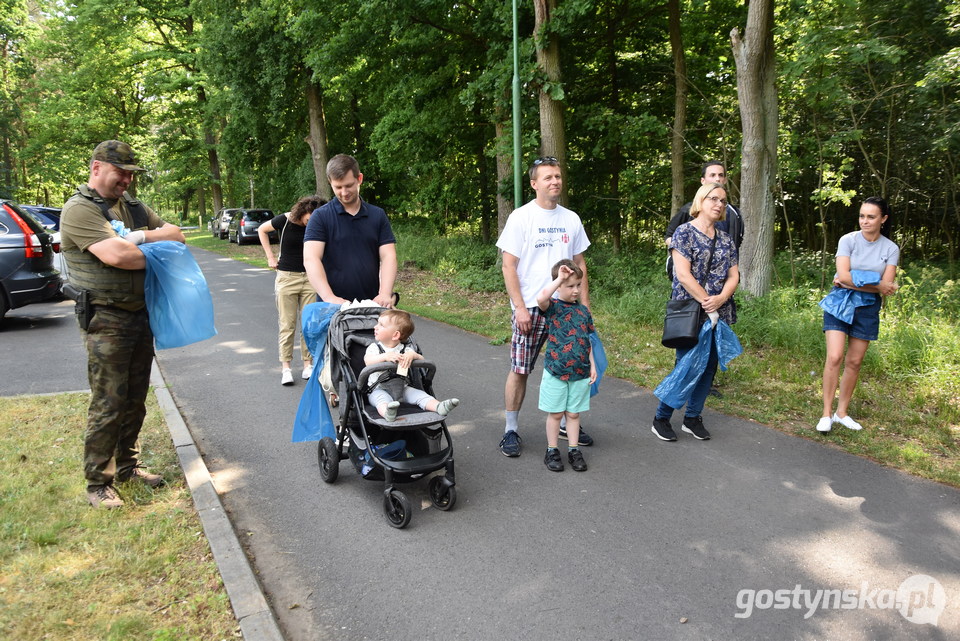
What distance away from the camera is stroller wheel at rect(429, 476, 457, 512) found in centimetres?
424

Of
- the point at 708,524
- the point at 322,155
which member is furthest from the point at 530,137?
the point at 322,155

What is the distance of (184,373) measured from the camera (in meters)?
7.81

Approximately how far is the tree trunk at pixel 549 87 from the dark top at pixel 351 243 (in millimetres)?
7824

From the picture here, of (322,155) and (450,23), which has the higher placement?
(450,23)

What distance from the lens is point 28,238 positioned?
10.5m

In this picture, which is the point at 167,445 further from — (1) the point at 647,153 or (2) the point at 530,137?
(1) the point at 647,153

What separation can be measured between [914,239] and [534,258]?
44.8ft

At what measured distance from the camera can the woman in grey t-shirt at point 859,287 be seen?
5.29 metres

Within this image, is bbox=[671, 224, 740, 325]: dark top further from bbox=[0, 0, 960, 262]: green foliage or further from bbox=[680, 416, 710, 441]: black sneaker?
bbox=[0, 0, 960, 262]: green foliage

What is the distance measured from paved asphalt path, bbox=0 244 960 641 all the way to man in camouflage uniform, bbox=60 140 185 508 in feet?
2.57

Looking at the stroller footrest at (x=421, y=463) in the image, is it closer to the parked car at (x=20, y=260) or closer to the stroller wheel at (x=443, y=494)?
the stroller wheel at (x=443, y=494)

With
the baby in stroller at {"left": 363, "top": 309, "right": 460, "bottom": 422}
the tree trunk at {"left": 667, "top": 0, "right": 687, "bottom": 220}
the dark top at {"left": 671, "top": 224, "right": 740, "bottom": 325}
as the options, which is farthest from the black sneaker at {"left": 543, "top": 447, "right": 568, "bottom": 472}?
the tree trunk at {"left": 667, "top": 0, "right": 687, "bottom": 220}

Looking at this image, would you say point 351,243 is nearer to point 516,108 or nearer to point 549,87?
point 549,87

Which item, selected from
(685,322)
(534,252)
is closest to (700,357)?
(685,322)
